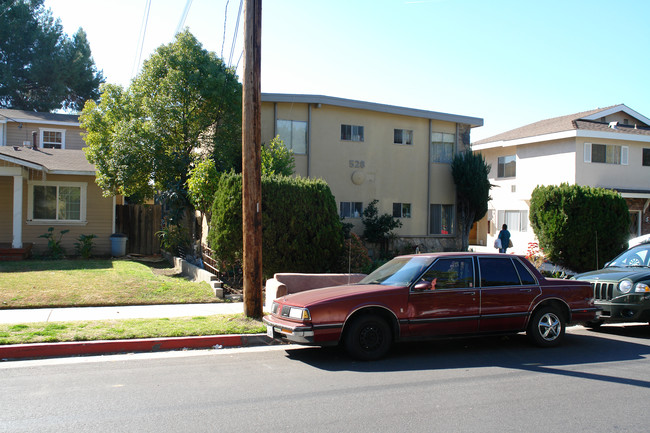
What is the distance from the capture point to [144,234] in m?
21.5

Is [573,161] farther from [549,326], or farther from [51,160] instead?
[51,160]

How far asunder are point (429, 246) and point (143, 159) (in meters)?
12.0

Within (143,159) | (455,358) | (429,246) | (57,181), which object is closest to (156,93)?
(143,159)

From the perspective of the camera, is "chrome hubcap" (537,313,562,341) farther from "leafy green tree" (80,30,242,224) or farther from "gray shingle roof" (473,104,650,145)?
"gray shingle roof" (473,104,650,145)

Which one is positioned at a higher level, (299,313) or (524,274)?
(524,274)

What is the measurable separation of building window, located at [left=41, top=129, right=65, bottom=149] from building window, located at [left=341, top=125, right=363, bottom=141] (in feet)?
52.0

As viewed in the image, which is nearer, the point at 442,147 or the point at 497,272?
the point at 497,272

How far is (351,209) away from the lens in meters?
21.3

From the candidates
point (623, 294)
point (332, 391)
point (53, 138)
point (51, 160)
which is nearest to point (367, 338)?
point (332, 391)

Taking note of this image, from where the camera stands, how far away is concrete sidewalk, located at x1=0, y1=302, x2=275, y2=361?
778 centimetres

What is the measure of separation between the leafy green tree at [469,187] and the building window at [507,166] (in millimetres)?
7722

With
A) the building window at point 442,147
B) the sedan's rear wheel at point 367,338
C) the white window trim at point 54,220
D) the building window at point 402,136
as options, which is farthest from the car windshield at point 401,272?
the building window at point 442,147

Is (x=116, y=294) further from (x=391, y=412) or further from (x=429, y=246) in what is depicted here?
(x=429, y=246)

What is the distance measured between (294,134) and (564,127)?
47.8ft
